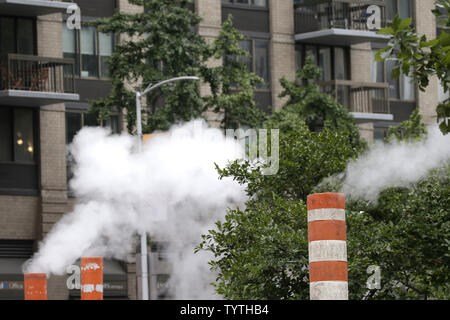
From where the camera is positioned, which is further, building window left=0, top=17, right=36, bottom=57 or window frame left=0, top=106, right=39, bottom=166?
building window left=0, top=17, right=36, bottom=57

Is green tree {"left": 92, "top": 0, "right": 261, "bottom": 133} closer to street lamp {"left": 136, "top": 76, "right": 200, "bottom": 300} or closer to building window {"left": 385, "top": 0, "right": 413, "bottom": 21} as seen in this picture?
street lamp {"left": 136, "top": 76, "right": 200, "bottom": 300}

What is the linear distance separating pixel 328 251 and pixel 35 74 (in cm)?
2565

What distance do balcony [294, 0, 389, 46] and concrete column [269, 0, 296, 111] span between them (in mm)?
355

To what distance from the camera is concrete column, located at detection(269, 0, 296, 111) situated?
4175 cm

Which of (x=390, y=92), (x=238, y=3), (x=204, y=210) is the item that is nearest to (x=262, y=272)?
(x=204, y=210)

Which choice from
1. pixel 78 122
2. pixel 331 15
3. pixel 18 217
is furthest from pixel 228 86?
pixel 331 15

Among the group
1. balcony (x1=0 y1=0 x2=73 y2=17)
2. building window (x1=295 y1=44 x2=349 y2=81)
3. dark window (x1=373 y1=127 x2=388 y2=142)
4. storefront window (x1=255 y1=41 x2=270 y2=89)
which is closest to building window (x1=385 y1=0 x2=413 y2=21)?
building window (x1=295 y1=44 x2=349 y2=81)

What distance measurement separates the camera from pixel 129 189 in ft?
106

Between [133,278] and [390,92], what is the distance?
14.9 metres

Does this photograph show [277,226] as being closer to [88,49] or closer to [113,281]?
[113,281]

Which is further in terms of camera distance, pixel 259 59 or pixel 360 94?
pixel 360 94

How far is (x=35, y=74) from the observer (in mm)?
35625
